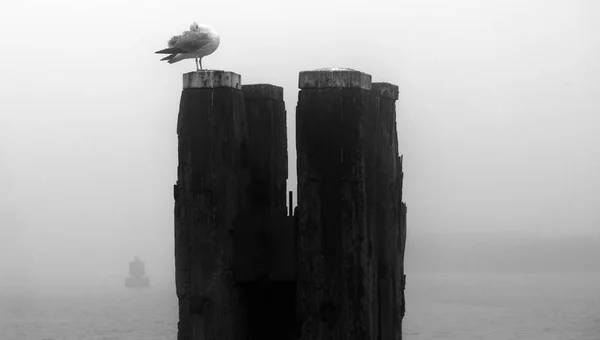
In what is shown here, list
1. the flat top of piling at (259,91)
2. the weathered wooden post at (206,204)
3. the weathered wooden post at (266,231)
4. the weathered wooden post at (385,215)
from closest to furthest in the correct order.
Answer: the weathered wooden post at (206,204) < the weathered wooden post at (266,231) < the weathered wooden post at (385,215) < the flat top of piling at (259,91)

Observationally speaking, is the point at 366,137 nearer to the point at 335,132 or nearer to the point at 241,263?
the point at 335,132

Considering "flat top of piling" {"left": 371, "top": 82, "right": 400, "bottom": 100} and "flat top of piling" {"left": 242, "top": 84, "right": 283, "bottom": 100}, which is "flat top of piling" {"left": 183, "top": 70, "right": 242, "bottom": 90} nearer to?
"flat top of piling" {"left": 242, "top": 84, "right": 283, "bottom": 100}

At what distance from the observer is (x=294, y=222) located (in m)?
9.70

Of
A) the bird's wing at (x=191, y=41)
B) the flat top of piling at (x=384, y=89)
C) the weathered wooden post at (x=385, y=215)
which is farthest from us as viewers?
the bird's wing at (x=191, y=41)

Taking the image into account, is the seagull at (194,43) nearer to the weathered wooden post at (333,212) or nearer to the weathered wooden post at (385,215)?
the weathered wooden post at (385,215)

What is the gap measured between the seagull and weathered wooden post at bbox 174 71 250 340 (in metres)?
2.19

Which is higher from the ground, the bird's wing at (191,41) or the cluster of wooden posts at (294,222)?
the bird's wing at (191,41)

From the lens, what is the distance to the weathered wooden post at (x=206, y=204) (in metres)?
9.59

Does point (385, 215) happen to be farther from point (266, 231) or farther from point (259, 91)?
point (259, 91)

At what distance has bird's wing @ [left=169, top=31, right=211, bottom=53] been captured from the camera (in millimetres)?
11836

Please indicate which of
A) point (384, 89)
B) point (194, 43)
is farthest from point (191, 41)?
point (384, 89)

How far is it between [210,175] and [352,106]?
119 cm

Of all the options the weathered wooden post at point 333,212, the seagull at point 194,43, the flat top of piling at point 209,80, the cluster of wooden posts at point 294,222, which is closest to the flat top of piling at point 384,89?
the cluster of wooden posts at point 294,222

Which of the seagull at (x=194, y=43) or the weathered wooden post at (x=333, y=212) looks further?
the seagull at (x=194, y=43)
